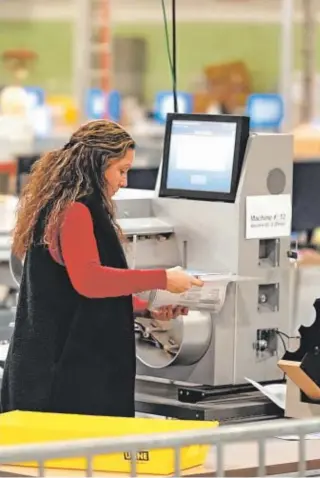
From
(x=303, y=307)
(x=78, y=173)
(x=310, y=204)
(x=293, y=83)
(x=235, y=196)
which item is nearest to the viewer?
(x=78, y=173)

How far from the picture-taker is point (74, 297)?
3293 millimetres

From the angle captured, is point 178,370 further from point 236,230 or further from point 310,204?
point 310,204

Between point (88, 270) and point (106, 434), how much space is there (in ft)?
1.41

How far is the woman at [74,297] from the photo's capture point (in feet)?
10.7

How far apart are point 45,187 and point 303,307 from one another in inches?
104

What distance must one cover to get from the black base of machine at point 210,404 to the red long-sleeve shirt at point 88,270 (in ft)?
1.79

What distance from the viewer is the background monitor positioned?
3.67 metres

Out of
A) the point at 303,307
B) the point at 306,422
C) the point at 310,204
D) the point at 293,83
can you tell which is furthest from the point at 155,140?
the point at 306,422

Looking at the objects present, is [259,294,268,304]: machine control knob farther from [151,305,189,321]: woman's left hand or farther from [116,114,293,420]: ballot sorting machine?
[151,305,189,321]: woman's left hand

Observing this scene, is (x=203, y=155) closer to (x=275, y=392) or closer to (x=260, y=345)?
(x=260, y=345)

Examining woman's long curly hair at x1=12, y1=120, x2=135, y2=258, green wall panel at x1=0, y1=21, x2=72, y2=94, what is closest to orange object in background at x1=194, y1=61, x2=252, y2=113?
green wall panel at x1=0, y1=21, x2=72, y2=94

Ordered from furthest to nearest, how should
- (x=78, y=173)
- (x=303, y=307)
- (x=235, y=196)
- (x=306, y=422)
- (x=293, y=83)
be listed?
(x=293, y=83) < (x=303, y=307) < (x=235, y=196) < (x=78, y=173) < (x=306, y=422)

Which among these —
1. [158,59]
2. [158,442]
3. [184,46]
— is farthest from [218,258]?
[158,59]

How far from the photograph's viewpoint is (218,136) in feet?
12.2
